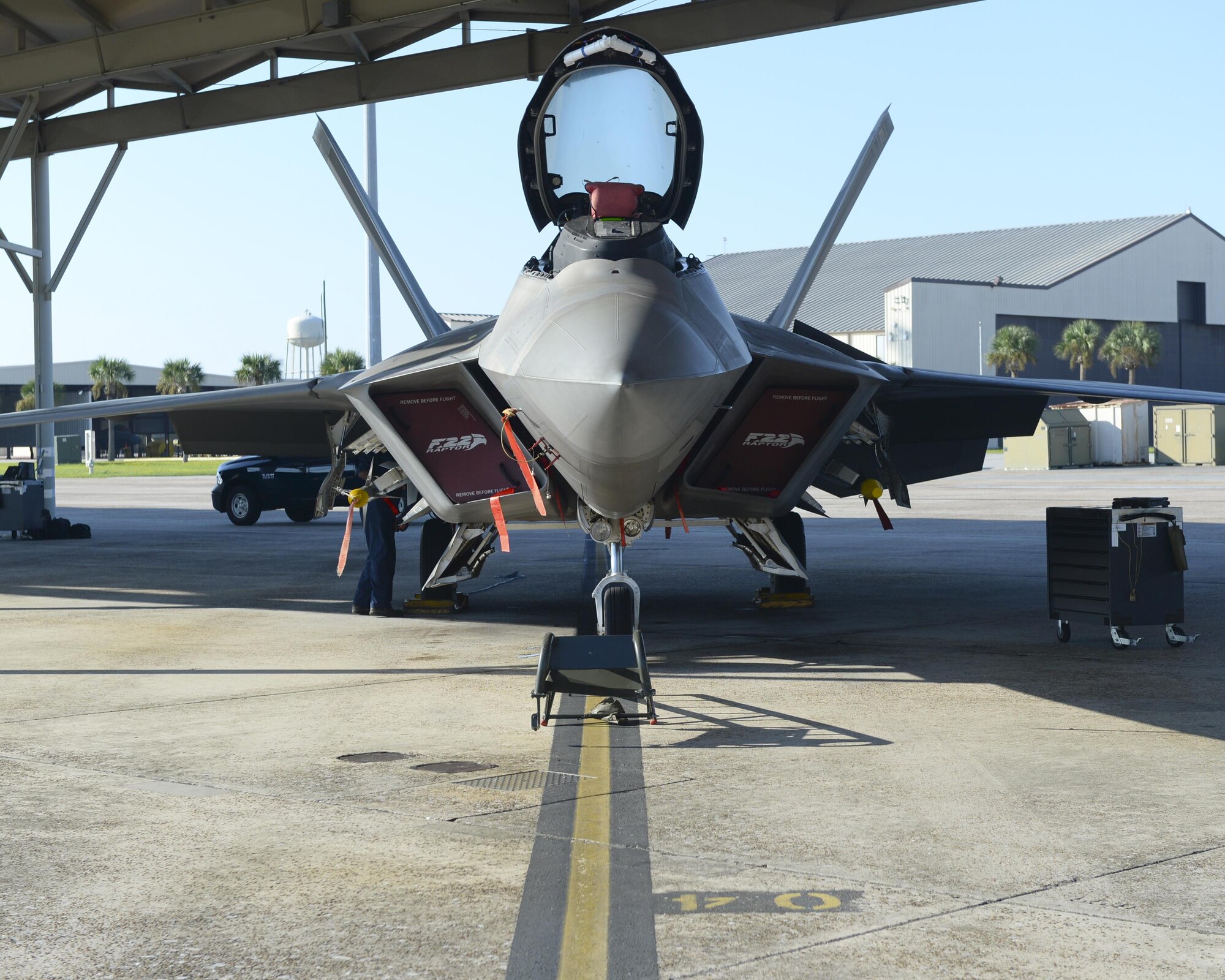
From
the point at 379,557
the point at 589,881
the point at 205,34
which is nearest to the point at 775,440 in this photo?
the point at 379,557

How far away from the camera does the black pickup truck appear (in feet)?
82.9

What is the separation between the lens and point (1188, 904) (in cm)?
388

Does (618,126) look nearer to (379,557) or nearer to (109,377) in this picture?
(379,557)

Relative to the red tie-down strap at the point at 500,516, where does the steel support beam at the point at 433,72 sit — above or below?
above

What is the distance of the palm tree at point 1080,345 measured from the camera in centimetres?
7912

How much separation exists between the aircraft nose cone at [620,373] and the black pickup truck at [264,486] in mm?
18657

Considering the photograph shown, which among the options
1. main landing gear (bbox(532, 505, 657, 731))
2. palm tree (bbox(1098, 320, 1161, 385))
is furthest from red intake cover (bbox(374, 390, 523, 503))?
palm tree (bbox(1098, 320, 1161, 385))

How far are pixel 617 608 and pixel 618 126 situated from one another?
2.89 metres

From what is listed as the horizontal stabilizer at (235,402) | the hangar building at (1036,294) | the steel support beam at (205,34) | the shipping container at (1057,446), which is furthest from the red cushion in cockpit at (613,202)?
the hangar building at (1036,294)

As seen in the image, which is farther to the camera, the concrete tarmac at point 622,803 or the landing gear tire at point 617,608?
the landing gear tire at point 617,608

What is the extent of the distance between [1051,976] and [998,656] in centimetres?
587

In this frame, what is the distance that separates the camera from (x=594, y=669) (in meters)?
6.65

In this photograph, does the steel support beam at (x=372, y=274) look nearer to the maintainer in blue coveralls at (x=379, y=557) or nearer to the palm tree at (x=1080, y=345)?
the maintainer in blue coveralls at (x=379, y=557)

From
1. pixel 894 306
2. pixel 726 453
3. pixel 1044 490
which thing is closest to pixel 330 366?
pixel 894 306
